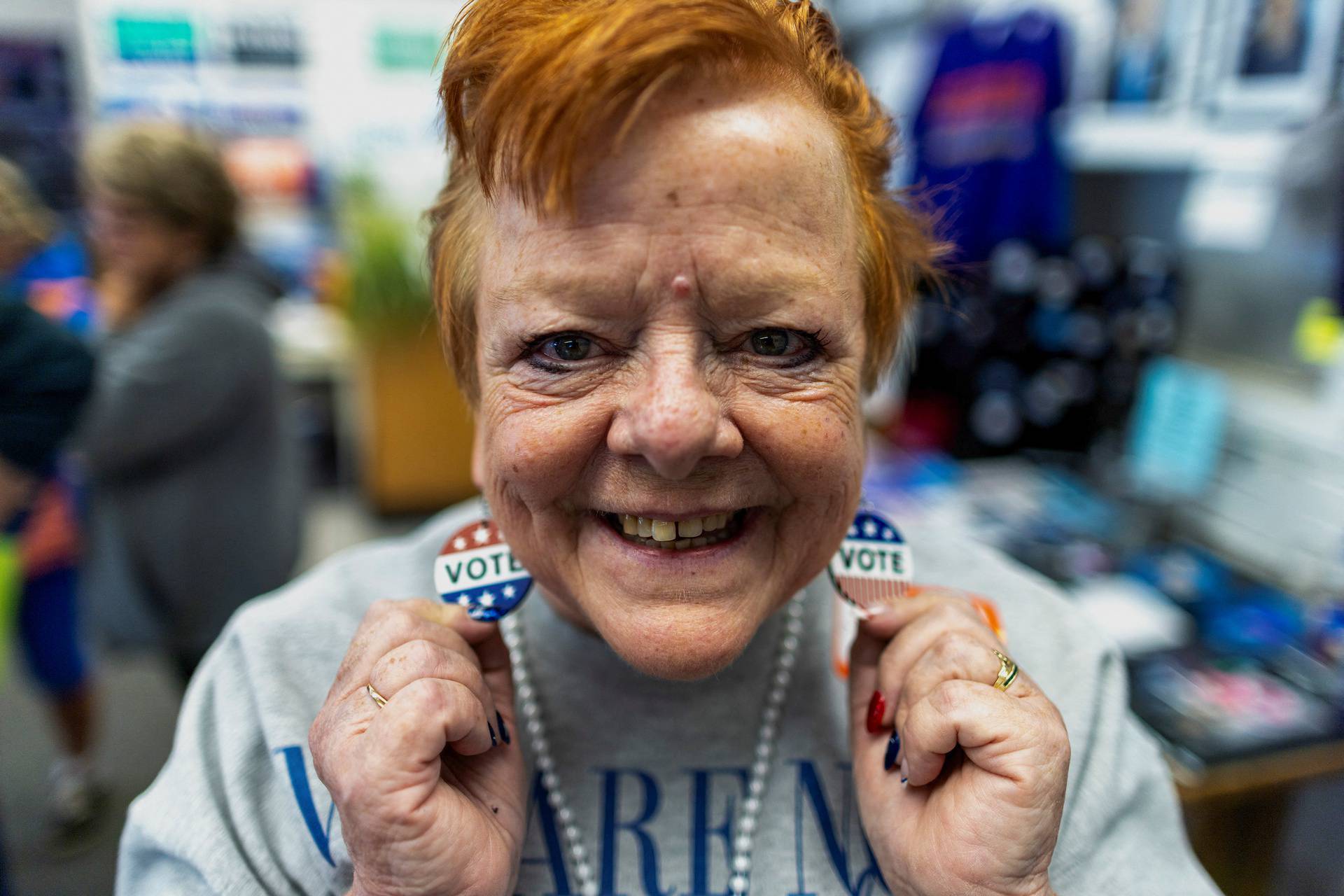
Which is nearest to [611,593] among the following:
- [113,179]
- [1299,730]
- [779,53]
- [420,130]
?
[779,53]

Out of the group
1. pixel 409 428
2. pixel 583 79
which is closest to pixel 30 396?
pixel 583 79

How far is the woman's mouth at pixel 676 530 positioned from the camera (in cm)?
71

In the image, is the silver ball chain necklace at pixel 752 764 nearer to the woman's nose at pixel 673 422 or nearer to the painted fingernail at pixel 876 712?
the painted fingernail at pixel 876 712

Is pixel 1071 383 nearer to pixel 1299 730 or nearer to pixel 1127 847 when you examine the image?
pixel 1299 730

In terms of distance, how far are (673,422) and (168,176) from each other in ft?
6.22

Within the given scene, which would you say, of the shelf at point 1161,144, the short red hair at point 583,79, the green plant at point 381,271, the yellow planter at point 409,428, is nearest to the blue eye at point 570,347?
the short red hair at point 583,79

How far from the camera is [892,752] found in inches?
30.4

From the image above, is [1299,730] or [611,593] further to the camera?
[1299,730]

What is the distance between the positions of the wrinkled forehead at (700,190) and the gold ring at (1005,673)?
1.22 feet

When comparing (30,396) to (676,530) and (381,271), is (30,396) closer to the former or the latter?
(676,530)

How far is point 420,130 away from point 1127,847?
5659mm

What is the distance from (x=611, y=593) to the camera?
2.34ft

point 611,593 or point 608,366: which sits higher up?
point 608,366

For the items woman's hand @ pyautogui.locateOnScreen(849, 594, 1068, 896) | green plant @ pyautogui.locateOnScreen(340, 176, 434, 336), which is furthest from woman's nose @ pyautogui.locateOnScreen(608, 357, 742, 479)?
green plant @ pyautogui.locateOnScreen(340, 176, 434, 336)
